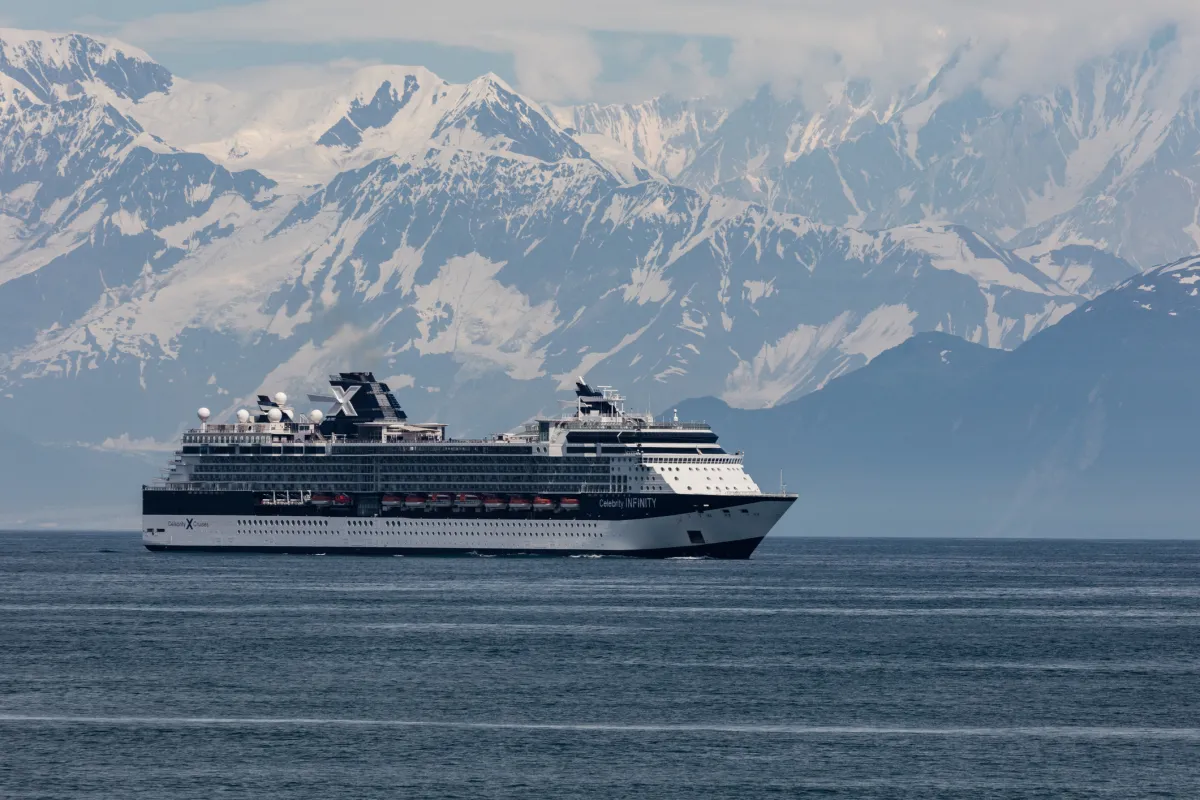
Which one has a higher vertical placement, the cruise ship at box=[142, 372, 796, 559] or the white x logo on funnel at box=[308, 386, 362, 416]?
the white x logo on funnel at box=[308, 386, 362, 416]

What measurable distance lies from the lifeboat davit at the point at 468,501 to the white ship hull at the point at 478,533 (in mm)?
654

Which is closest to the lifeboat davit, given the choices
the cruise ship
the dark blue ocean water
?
the cruise ship

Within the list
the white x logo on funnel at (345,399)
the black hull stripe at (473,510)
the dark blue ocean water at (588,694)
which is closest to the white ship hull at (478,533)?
the black hull stripe at (473,510)

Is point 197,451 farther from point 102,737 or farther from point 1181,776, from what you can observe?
point 1181,776

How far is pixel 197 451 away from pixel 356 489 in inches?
585

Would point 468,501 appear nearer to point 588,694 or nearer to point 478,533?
point 478,533

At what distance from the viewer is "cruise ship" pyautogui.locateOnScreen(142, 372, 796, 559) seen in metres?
164

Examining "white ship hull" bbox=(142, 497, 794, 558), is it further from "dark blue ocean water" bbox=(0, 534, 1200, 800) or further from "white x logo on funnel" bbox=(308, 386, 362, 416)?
"dark blue ocean water" bbox=(0, 534, 1200, 800)

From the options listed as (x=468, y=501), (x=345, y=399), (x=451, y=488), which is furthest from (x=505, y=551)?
(x=345, y=399)

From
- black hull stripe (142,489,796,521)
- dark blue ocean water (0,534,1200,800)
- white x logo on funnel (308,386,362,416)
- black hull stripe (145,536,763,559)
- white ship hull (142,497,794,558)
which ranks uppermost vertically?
white x logo on funnel (308,386,362,416)

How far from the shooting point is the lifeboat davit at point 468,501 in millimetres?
171250

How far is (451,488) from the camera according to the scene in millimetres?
173875

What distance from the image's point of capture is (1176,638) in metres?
105

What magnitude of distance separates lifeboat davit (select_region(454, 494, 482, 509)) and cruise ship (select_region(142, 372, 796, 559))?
15 cm
